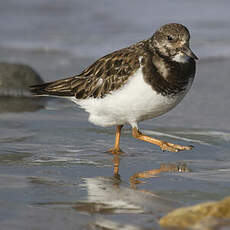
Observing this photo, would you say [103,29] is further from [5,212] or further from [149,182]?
[5,212]

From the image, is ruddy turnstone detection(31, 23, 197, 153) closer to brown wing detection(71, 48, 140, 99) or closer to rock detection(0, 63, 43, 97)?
brown wing detection(71, 48, 140, 99)

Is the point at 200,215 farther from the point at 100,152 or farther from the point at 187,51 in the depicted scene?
the point at 100,152

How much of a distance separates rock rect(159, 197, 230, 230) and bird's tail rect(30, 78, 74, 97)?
2500mm

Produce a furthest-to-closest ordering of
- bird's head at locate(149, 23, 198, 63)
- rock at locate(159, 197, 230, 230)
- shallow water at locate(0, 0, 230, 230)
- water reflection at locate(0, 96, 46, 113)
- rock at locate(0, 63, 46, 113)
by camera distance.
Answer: rock at locate(0, 63, 46, 113)
water reflection at locate(0, 96, 46, 113)
bird's head at locate(149, 23, 198, 63)
shallow water at locate(0, 0, 230, 230)
rock at locate(159, 197, 230, 230)

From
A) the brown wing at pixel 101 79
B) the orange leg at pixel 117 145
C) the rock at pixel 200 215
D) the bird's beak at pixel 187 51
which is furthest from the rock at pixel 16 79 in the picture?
the rock at pixel 200 215

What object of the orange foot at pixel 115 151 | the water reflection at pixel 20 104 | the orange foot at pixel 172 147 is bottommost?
the orange foot at pixel 115 151

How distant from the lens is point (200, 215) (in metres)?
3.34

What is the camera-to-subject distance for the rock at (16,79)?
301 inches

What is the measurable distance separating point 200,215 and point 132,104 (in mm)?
1832

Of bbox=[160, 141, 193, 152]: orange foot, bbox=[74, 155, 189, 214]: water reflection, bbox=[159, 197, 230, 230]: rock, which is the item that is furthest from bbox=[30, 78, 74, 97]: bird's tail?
bbox=[159, 197, 230, 230]: rock

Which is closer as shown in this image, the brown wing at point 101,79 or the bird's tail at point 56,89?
the brown wing at point 101,79

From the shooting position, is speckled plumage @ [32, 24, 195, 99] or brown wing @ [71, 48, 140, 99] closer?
speckled plumage @ [32, 24, 195, 99]

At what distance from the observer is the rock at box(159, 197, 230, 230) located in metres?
3.32

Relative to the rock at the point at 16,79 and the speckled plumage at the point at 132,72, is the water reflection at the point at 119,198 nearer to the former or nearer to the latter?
the speckled plumage at the point at 132,72
